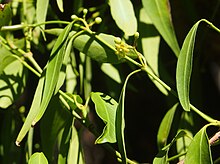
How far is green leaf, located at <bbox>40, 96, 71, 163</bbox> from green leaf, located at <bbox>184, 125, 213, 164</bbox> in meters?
0.28

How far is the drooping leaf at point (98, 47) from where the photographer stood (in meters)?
0.90

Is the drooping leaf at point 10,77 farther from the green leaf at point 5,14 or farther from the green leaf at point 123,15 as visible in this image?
the green leaf at point 123,15

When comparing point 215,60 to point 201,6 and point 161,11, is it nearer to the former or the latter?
point 201,6

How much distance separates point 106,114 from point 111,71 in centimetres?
33

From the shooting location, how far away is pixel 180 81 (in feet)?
2.65

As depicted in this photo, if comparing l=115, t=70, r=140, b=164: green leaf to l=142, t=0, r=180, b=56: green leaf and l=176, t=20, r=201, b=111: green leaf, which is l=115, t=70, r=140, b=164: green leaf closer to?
l=176, t=20, r=201, b=111: green leaf

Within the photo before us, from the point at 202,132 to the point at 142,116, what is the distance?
0.81 m

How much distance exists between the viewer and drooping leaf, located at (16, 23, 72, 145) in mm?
804

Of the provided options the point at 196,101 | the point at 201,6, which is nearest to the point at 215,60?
the point at 201,6

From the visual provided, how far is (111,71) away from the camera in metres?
1.12

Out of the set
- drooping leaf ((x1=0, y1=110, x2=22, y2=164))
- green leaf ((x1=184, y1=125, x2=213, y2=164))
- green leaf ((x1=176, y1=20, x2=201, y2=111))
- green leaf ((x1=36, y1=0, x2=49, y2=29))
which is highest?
green leaf ((x1=36, y1=0, x2=49, y2=29))

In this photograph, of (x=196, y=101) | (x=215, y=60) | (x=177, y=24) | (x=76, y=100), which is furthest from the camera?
(x=215, y=60)

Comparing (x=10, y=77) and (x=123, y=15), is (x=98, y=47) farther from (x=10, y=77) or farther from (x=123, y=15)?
(x=10, y=77)

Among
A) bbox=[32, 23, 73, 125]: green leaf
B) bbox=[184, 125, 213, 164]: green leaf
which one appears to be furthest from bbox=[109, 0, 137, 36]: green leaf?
bbox=[184, 125, 213, 164]: green leaf
